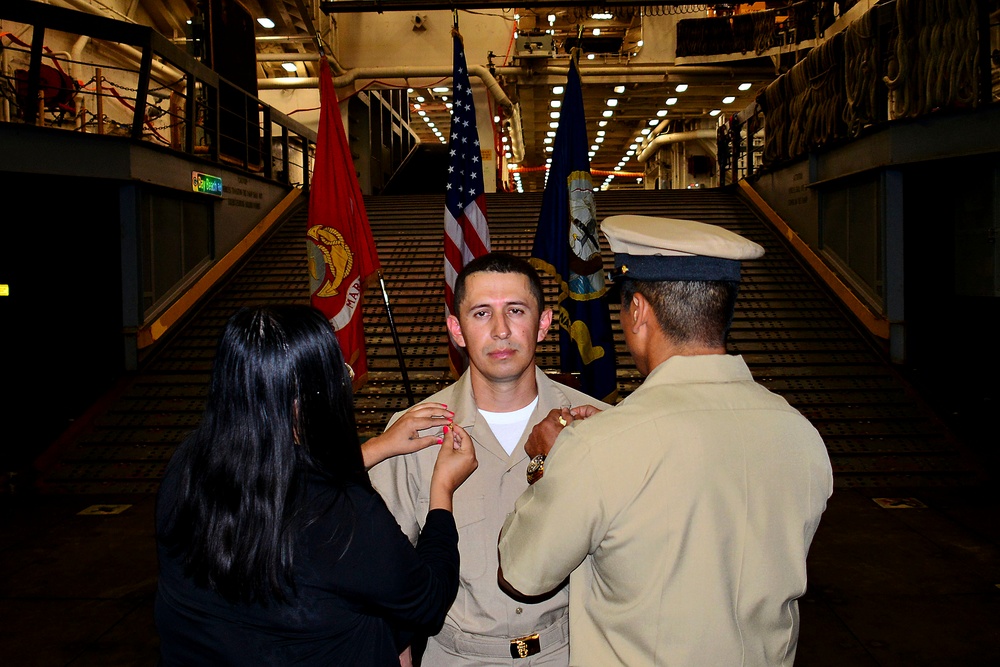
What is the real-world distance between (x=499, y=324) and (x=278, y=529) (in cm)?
95

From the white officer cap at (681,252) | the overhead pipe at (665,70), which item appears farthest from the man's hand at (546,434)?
the overhead pipe at (665,70)

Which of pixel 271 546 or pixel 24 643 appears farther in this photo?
pixel 24 643

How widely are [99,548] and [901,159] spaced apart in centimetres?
837

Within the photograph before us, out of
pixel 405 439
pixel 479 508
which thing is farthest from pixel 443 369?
pixel 405 439

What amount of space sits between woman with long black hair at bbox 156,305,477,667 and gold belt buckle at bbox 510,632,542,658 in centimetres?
50

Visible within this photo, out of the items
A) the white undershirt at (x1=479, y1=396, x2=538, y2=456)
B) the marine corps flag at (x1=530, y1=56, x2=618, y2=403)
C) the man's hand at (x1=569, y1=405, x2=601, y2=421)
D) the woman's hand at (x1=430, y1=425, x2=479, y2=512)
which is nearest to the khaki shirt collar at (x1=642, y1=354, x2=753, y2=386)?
the man's hand at (x1=569, y1=405, x2=601, y2=421)

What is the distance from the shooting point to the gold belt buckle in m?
1.89

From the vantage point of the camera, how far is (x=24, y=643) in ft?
12.4

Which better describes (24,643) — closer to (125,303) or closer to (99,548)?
(99,548)

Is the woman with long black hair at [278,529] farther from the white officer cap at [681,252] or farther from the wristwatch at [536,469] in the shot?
the white officer cap at [681,252]

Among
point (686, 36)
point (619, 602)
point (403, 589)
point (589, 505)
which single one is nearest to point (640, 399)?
point (589, 505)

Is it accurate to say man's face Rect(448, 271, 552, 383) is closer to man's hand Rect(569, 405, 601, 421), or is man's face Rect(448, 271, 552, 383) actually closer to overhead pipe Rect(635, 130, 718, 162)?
man's hand Rect(569, 405, 601, 421)

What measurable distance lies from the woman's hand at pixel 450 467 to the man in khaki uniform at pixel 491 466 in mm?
185

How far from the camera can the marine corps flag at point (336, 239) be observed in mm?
5008
